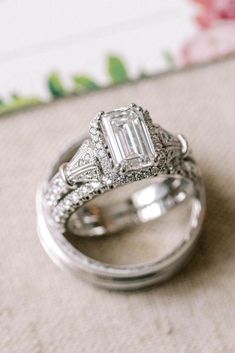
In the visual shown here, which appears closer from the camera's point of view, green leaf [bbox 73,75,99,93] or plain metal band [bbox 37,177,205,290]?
plain metal band [bbox 37,177,205,290]

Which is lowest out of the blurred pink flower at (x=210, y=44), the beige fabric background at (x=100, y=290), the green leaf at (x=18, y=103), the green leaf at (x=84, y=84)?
the beige fabric background at (x=100, y=290)

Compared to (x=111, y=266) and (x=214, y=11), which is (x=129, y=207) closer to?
(x=111, y=266)

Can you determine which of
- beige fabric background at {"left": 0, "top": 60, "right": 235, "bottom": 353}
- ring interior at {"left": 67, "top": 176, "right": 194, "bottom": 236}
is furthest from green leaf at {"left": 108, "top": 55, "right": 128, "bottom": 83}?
ring interior at {"left": 67, "top": 176, "right": 194, "bottom": 236}

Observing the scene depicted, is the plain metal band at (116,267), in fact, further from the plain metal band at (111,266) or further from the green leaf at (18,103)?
the green leaf at (18,103)

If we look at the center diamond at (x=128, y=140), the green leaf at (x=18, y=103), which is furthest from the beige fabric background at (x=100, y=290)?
the center diamond at (x=128, y=140)

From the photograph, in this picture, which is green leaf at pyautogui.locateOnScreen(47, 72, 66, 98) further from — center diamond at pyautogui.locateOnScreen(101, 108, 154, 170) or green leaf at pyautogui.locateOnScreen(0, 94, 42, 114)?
center diamond at pyautogui.locateOnScreen(101, 108, 154, 170)

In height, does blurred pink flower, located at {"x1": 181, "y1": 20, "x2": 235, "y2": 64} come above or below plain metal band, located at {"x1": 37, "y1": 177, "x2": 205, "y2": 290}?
above

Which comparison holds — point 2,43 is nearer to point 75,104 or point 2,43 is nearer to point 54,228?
point 75,104
